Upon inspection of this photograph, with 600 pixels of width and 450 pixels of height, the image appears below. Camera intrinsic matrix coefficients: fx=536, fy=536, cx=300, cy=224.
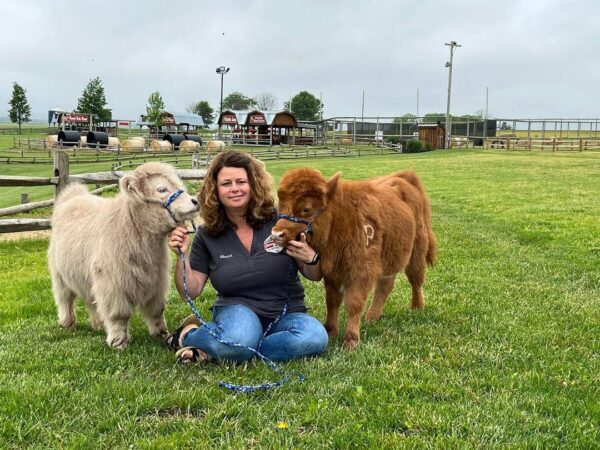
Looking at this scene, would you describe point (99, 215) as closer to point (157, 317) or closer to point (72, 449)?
point (157, 317)

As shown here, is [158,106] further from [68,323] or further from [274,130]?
[68,323]

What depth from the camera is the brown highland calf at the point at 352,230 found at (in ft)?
13.1

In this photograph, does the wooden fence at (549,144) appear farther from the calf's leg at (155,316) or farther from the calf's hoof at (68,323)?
the calf's hoof at (68,323)

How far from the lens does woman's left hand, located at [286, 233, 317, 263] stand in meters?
3.96

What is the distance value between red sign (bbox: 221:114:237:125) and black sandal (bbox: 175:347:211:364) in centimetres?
6841

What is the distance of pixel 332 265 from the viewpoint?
14.3 ft

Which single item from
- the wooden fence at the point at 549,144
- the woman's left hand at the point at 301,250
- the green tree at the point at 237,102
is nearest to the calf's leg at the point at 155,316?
the woman's left hand at the point at 301,250

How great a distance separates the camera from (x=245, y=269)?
419cm

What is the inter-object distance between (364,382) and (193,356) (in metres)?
1.30

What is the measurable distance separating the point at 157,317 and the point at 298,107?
115330 millimetres

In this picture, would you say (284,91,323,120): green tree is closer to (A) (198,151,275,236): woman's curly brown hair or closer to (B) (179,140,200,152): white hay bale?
(B) (179,140,200,152): white hay bale

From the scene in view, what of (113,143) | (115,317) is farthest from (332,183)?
(113,143)

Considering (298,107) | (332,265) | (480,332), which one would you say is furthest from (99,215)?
(298,107)

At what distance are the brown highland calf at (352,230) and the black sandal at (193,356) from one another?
104 centimetres
